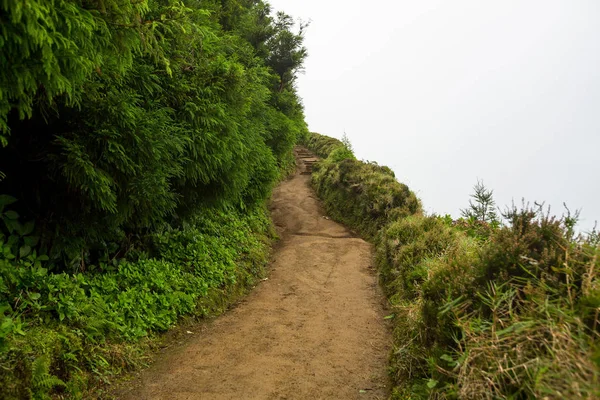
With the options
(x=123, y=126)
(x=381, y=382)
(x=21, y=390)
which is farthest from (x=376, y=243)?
(x=21, y=390)

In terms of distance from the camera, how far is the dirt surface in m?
4.17

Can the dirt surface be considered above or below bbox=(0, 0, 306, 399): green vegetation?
below

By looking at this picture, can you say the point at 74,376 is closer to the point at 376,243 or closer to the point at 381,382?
the point at 381,382

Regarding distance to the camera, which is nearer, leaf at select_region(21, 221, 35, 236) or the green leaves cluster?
the green leaves cluster

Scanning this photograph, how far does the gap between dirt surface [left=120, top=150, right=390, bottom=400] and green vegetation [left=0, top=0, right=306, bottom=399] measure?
57 cm

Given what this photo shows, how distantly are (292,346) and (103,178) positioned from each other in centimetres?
330

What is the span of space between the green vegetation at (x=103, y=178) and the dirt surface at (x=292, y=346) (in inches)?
22.3

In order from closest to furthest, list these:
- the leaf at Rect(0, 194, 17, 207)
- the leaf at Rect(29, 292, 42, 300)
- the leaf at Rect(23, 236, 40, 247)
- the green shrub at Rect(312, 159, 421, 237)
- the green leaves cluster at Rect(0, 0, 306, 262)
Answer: the green leaves cluster at Rect(0, 0, 306, 262)
the leaf at Rect(29, 292, 42, 300)
the leaf at Rect(0, 194, 17, 207)
the leaf at Rect(23, 236, 40, 247)
the green shrub at Rect(312, 159, 421, 237)

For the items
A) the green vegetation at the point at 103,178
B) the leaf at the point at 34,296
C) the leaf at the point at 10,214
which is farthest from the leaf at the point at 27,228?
the leaf at the point at 34,296

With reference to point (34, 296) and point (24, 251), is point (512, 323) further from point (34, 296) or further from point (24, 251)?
point (24, 251)

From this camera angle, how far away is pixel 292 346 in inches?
207

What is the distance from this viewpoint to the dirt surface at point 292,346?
164 inches

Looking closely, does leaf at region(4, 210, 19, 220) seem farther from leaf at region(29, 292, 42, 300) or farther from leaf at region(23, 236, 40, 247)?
leaf at region(29, 292, 42, 300)

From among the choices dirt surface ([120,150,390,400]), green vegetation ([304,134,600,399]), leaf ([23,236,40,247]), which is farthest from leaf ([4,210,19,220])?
green vegetation ([304,134,600,399])
